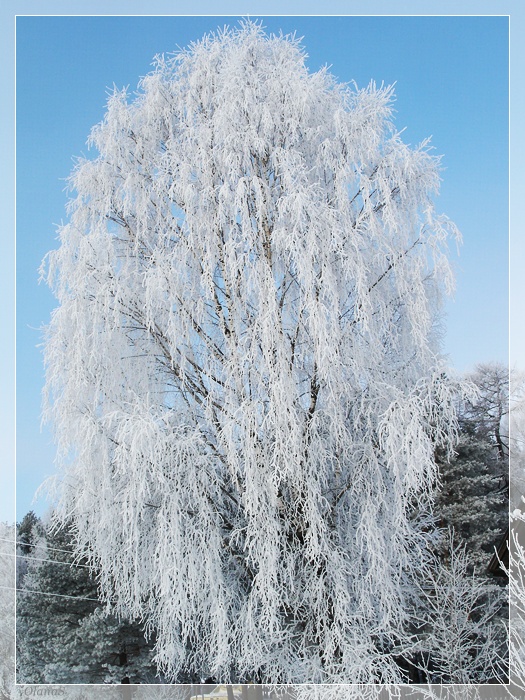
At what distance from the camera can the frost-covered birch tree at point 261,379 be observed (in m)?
5.03

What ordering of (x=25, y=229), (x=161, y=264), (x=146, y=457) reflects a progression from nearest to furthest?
1. (x=146, y=457)
2. (x=161, y=264)
3. (x=25, y=229)

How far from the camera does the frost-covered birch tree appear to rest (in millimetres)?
5031

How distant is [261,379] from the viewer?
5.08m

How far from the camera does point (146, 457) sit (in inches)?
194

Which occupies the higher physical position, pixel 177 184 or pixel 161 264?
pixel 177 184

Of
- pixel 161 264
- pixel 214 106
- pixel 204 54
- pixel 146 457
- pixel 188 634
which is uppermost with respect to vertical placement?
pixel 204 54

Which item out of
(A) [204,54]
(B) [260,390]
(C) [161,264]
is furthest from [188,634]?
(A) [204,54]

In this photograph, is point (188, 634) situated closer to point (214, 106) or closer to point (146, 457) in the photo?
point (146, 457)

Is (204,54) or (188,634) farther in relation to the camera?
(204,54)

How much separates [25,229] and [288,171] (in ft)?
6.52

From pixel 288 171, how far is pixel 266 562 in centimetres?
239

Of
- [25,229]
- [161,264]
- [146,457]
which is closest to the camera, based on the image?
[146,457]

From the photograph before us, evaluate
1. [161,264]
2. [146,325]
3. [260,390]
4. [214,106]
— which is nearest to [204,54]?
[214,106]

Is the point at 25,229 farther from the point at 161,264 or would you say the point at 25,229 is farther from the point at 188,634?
the point at 188,634
